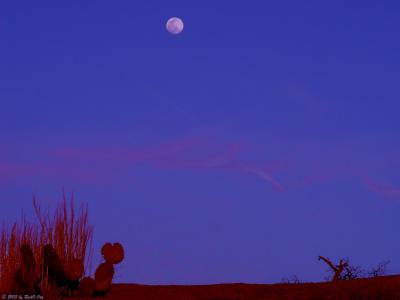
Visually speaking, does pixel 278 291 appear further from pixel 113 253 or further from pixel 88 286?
pixel 88 286

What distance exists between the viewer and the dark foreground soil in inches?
467

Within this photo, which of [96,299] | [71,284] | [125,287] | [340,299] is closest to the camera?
[340,299]

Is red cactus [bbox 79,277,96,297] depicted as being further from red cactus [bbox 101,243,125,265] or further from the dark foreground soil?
red cactus [bbox 101,243,125,265]

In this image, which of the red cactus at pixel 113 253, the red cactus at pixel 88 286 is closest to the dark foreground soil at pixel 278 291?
the red cactus at pixel 88 286

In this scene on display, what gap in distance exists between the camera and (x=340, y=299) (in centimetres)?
1154

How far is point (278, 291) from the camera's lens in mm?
12875

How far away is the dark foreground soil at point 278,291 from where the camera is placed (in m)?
11.9

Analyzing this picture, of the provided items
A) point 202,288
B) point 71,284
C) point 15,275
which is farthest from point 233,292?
point 15,275

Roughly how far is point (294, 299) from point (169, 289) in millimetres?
3218

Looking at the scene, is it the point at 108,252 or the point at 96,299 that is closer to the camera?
the point at 96,299

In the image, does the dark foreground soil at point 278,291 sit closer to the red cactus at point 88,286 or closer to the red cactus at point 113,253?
the red cactus at point 88,286

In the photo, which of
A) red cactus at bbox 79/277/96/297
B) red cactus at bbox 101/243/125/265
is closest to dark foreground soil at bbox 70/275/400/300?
red cactus at bbox 79/277/96/297

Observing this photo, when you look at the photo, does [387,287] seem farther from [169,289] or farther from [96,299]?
[96,299]

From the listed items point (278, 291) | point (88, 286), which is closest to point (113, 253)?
point (88, 286)
